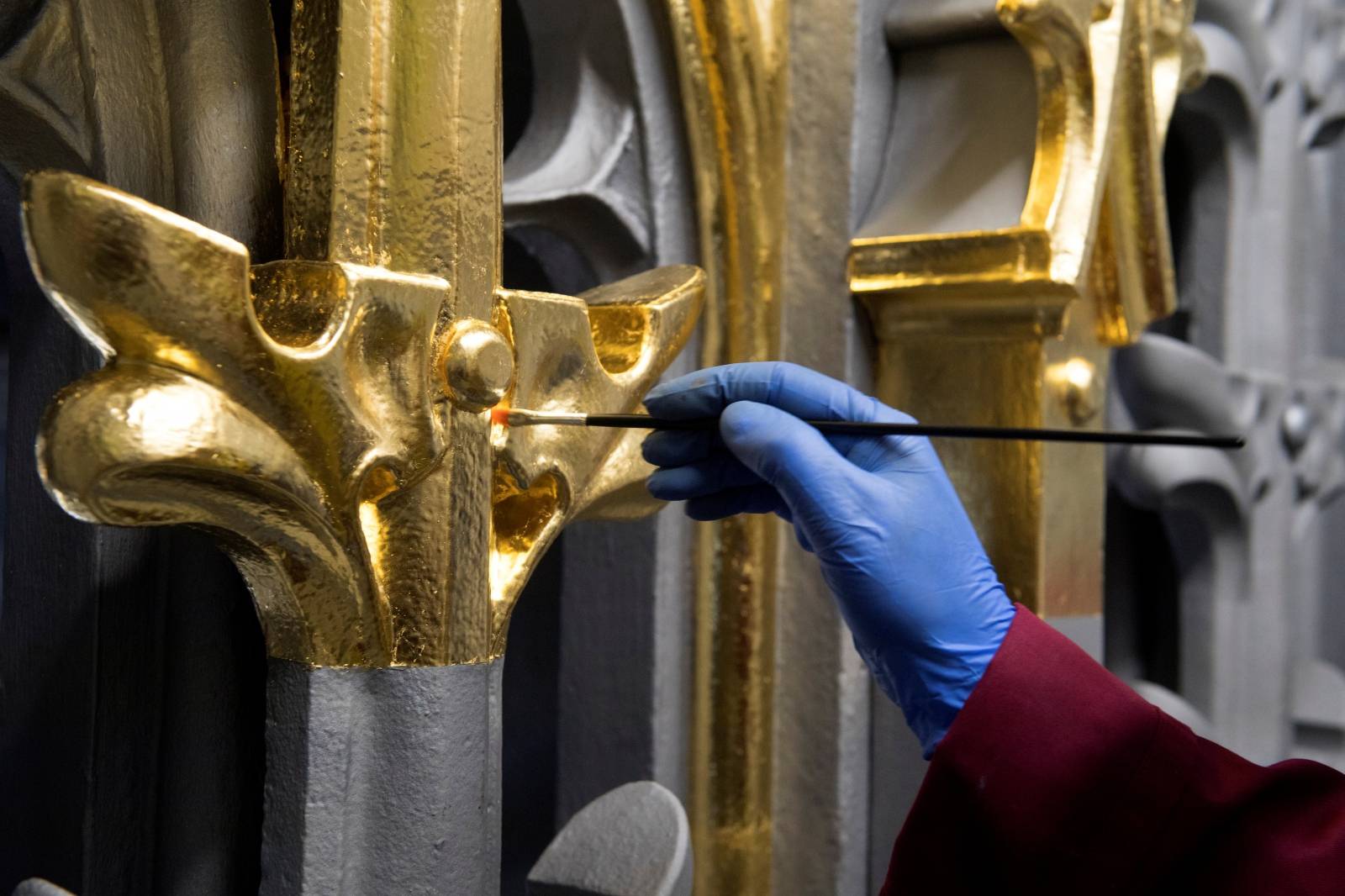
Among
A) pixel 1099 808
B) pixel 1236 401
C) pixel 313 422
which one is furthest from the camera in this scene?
pixel 1236 401

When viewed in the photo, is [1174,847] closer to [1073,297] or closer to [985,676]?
[985,676]

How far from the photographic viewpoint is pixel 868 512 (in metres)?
0.78

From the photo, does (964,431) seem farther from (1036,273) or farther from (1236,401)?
(1236,401)

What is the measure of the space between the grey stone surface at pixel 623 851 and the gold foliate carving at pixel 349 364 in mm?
135

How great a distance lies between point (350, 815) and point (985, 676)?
1.14 feet

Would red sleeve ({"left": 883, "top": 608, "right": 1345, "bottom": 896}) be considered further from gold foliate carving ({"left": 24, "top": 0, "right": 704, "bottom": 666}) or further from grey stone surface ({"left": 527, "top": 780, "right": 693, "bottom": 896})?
gold foliate carving ({"left": 24, "top": 0, "right": 704, "bottom": 666})

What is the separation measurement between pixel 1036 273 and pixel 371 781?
54 centimetres

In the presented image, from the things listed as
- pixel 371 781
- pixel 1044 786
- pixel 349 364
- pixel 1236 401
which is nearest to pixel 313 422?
pixel 349 364

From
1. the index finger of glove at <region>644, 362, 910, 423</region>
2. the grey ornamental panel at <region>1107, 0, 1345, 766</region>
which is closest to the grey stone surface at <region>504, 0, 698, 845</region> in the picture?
the index finger of glove at <region>644, 362, 910, 423</region>

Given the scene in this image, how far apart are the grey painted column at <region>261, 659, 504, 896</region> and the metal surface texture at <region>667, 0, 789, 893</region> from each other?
0.33 metres

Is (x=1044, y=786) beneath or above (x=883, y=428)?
beneath

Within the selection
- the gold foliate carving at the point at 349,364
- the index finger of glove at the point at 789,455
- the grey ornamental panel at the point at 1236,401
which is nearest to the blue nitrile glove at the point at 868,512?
the index finger of glove at the point at 789,455

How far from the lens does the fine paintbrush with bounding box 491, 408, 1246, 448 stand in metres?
0.67

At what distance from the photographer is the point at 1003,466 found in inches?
38.6
